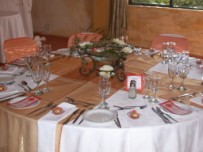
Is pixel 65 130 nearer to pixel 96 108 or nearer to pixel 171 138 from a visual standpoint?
pixel 96 108

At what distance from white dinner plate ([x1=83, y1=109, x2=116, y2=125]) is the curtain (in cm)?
410

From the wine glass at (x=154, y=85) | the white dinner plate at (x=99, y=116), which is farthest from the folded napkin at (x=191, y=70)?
the white dinner plate at (x=99, y=116)

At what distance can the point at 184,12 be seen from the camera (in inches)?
203

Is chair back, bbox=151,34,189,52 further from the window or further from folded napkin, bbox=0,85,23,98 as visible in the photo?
the window

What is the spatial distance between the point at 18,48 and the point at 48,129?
5.03 feet

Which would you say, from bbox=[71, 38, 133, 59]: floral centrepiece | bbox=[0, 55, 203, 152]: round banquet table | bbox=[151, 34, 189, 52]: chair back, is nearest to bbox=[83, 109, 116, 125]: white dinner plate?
bbox=[0, 55, 203, 152]: round banquet table

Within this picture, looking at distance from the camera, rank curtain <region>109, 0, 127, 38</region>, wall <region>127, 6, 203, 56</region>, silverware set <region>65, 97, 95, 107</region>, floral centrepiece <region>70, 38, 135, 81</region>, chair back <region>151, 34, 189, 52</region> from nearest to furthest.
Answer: silverware set <region>65, 97, 95, 107</region>, floral centrepiece <region>70, 38, 135, 81</region>, chair back <region>151, 34, 189, 52</region>, wall <region>127, 6, 203, 56</region>, curtain <region>109, 0, 127, 38</region>

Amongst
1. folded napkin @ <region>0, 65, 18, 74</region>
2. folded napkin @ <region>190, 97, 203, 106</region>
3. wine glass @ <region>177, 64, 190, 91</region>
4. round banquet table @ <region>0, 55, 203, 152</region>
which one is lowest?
round banquet table @ <region>0, 55, 203, 152</region>

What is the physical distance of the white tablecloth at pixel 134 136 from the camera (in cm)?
148

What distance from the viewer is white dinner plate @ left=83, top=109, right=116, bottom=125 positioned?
152 centimetres

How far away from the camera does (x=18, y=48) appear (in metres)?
2.88

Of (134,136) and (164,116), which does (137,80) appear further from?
(134,136)

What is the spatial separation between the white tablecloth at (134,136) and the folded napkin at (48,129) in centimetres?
6

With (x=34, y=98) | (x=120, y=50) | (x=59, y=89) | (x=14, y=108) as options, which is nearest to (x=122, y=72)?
Result: (x=120, y=50)
